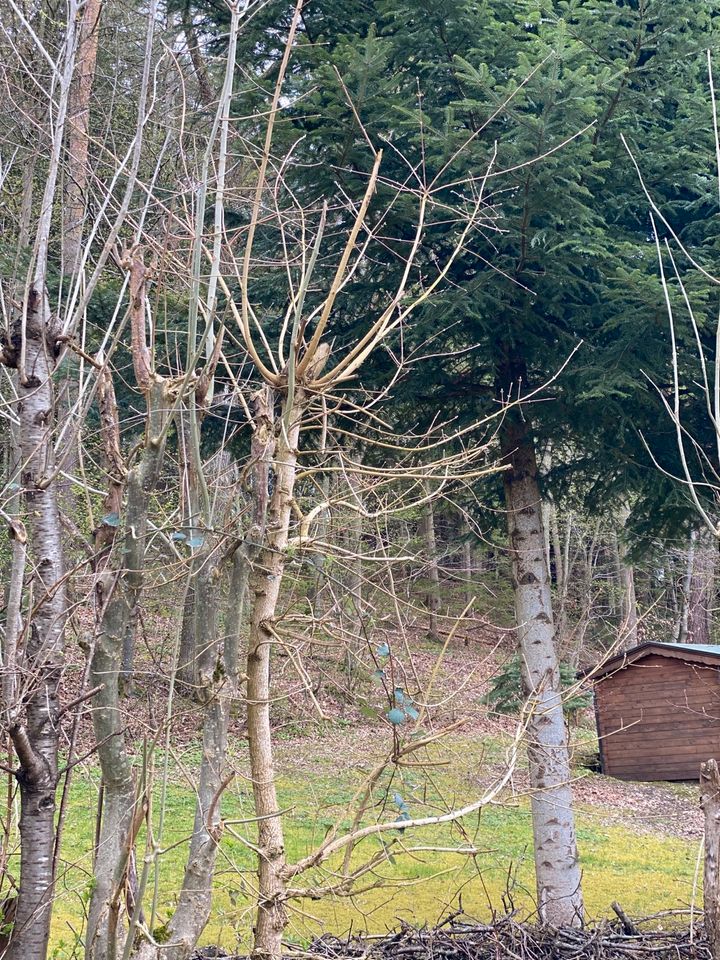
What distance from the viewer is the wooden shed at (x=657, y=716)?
12.6 meters

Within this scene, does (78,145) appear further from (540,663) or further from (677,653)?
(677,653)

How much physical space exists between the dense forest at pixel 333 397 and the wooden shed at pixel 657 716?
496 cm

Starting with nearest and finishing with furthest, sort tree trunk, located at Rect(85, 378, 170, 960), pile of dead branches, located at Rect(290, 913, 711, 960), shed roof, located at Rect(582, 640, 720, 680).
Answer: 1. tree trunk, located at Rect(85, 378, 170, 960)
2. pile of dead branches, located at Rect(290, 913, 711, 960)
3. shed roof, located at Rect(582, 640, 720, 680)

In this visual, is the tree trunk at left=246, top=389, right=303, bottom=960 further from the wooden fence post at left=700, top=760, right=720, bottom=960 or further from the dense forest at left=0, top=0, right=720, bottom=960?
the wooden fence post at left=700, top=760, right=720, bottom=960

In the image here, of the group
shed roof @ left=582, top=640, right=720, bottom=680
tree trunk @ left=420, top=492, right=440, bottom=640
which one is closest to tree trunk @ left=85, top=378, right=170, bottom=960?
tree trunk @ left=420, top=492, right=440, bottom=640

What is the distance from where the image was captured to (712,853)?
3729 millimetres

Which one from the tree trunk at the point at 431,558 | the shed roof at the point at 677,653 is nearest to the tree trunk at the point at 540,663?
the tree trunk at the point at 431,558

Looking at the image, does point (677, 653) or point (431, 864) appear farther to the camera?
point (677, 653)

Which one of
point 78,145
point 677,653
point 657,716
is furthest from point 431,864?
point 657,716

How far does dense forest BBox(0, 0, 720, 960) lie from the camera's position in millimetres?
2469

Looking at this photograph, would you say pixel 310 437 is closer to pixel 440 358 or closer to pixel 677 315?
pixel 440 358

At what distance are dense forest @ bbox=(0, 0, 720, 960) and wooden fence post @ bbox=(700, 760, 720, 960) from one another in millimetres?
92

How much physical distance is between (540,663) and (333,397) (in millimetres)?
3581

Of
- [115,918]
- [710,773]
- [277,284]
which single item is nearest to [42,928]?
[115,918]
